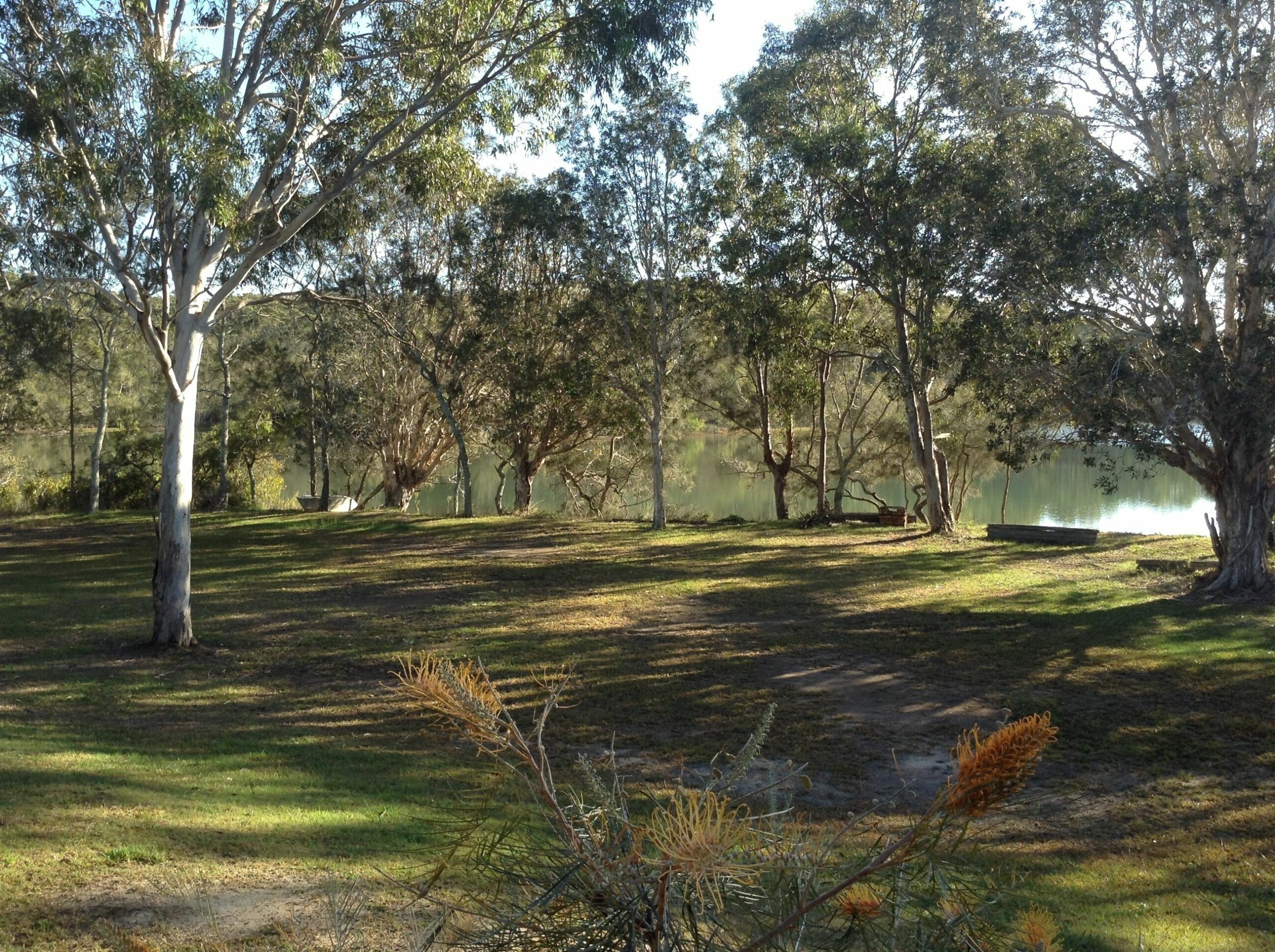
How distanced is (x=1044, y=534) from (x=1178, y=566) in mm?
3649

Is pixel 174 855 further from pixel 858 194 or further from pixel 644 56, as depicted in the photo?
pixel 858 194

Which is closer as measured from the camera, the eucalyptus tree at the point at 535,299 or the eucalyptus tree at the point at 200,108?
the eucalyptus tree at the point at 200,108

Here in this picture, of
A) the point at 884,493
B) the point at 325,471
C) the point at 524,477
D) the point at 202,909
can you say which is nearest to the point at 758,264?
the point at 524,477

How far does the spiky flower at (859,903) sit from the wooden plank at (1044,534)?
Answer: 764 inches

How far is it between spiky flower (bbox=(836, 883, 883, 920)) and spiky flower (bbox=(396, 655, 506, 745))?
24.0 inches

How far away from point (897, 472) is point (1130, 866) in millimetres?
29788

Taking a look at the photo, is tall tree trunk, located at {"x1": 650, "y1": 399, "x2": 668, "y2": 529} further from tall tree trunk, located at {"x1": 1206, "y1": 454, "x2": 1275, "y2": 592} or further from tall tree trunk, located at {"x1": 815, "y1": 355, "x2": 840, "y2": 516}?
tall tree trunk, located at {"x1": 1206, "y1": 454, "x2": 1275, "y2": 592}

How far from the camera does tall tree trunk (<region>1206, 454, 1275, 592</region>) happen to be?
557 inches

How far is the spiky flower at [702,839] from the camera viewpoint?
1481 millimetres

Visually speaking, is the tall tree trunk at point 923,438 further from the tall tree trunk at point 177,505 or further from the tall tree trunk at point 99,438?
the tall tree trunk at point 99,438

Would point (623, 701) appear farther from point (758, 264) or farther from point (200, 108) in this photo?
point (758, 264)

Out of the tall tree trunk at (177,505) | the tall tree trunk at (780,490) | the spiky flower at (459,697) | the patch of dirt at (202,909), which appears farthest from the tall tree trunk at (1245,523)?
the spiky flower at (459,697)

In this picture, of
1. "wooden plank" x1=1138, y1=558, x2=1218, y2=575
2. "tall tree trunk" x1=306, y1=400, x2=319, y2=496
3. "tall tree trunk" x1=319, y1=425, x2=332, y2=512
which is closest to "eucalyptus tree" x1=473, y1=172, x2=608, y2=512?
"tall tree trunk" x1=319, y1=425, x2=332, y2=512

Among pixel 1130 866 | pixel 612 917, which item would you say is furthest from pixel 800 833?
pixel 1130 866
